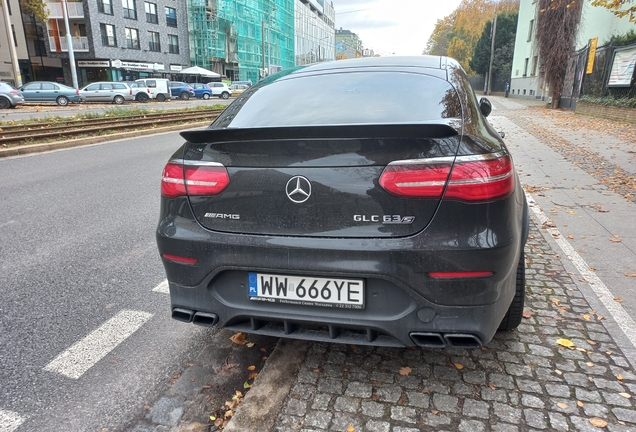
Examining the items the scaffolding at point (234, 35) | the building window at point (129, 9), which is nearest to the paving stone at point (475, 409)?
the building window at point (129, 9)

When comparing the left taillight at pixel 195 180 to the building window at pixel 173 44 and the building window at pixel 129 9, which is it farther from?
the building window at pixel 173 44

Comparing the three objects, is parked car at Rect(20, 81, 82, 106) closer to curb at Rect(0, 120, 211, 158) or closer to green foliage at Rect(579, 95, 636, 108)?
curb at Rect(0, 120, 211, 158)

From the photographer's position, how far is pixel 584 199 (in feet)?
21.0

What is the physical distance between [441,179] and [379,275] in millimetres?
501

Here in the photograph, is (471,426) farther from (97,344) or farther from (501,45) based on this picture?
(501,45)

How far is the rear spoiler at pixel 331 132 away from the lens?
1979 millimetres

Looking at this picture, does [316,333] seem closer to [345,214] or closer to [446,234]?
[345,214]

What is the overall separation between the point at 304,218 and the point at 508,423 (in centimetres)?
132

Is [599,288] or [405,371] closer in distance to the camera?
[405,371]

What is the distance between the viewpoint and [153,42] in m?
47.7

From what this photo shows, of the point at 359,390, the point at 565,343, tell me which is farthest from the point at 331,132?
the point at 565,343

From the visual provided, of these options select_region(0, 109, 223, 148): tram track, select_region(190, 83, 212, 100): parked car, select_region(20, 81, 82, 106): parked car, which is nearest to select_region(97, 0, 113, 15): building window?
select_region(190, 83, 212, 100): parked car

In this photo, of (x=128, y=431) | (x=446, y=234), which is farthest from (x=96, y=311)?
(x=446, y=234)

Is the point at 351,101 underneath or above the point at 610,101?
above
